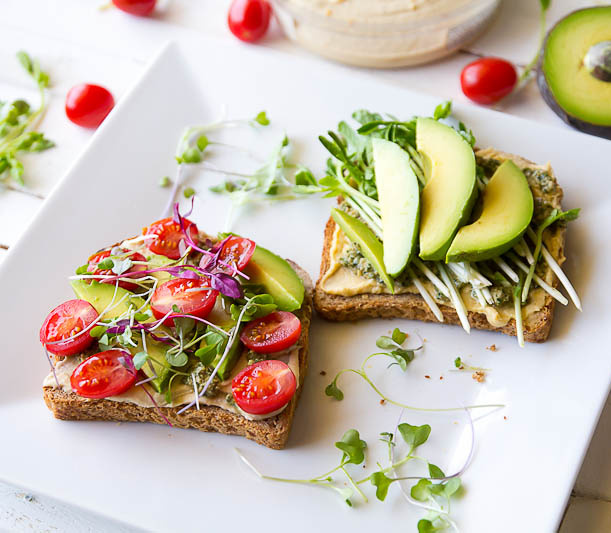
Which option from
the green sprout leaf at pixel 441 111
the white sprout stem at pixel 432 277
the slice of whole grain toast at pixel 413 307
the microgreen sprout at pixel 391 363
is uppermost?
the green sprout leaf at pixel 441 111

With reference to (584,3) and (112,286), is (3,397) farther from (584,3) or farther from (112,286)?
(584,3)

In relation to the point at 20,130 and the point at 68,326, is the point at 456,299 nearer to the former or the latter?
the point at 68,326

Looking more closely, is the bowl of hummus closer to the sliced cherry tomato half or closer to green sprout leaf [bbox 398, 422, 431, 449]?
the sliced cherry tomato half

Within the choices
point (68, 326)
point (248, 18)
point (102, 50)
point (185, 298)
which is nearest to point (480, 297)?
point (185, 298)

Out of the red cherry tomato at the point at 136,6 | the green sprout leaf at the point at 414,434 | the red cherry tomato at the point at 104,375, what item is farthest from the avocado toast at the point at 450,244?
the red cherry tomato at the point at 136,6

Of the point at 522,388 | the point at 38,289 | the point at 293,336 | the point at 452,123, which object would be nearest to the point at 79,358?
the point at 38,289

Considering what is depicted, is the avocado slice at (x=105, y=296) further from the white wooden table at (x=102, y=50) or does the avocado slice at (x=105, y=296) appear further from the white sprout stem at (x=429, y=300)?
the white sprout stem at (x=429, y=300)
